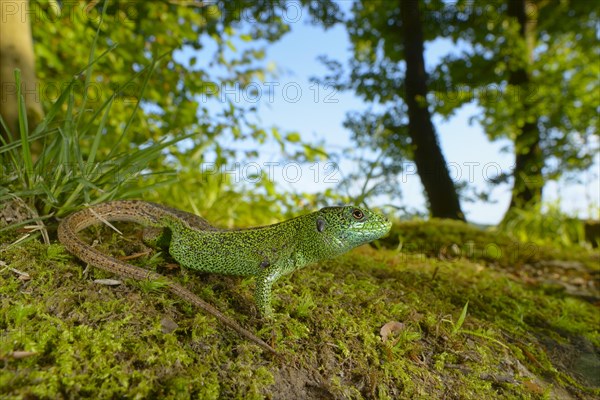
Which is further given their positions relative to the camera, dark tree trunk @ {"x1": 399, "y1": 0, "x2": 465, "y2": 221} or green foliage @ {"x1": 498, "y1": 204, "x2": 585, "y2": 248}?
dark tree trunk @ {"x1": 399, "y1": 0, "x2": 465, "y2": 221}

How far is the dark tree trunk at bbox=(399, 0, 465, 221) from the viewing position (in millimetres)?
10844

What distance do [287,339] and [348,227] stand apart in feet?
2.62

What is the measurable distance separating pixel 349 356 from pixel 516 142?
12.9 meters

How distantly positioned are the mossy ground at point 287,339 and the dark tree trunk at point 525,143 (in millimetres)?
9569

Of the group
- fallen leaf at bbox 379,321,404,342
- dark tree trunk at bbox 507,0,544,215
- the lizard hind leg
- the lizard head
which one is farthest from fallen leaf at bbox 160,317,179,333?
dark tree trunk at bbox 507,0,544,215

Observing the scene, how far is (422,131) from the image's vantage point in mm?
11133

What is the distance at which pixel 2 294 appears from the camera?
2514 mm

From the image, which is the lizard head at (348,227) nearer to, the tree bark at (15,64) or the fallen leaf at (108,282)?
the fallen leaf at (108,282)

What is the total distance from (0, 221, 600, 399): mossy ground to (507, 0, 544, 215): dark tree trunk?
9569 millimetres

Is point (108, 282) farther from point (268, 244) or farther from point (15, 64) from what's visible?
point (15, 64)

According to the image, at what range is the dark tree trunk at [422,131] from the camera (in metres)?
10.8

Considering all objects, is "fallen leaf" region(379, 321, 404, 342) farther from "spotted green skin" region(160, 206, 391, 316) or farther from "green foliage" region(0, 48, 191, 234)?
"green foliage" region(0, 48, 191, 234)

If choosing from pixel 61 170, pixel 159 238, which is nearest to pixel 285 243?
pixel 159 238

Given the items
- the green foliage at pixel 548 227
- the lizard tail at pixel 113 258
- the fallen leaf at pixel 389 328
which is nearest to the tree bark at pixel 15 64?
the lizard tail at pixel 113 258
